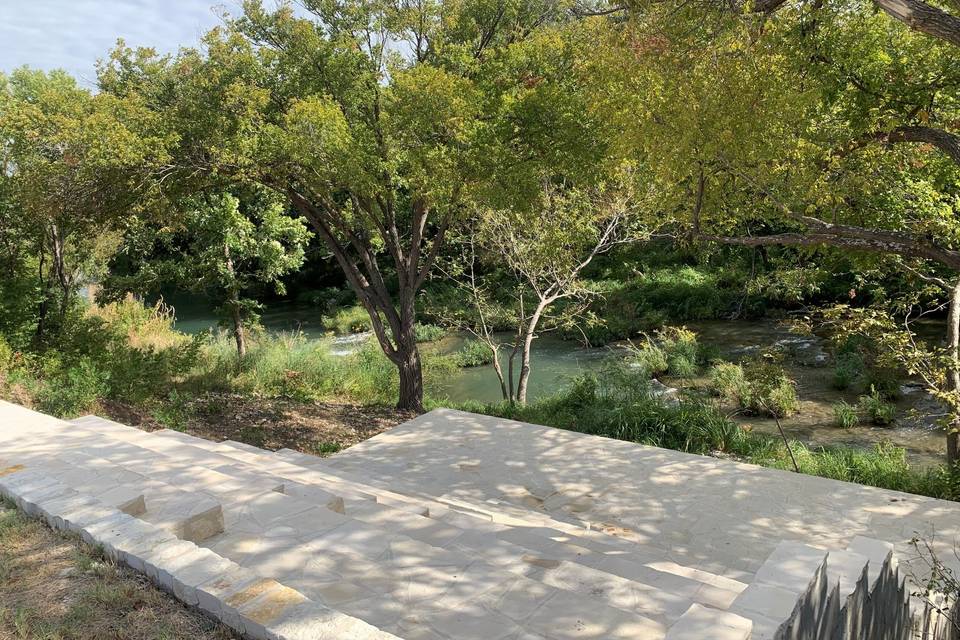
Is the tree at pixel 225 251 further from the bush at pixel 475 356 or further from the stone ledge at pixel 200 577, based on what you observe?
the stone ledge at pixel 200 577

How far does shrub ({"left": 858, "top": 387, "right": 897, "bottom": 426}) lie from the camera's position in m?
10.6

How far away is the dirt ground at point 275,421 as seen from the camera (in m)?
8.95

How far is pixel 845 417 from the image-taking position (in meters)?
10.6

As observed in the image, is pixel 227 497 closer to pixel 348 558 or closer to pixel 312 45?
pixel 348 558

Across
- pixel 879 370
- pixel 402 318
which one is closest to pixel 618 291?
pixel 879 370

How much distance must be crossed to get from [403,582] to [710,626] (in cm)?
144

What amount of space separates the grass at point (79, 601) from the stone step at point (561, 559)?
136 cm

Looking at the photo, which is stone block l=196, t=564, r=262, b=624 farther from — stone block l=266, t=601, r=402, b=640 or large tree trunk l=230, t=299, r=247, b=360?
large tree trunk l=230, t=299, r=247, b=360

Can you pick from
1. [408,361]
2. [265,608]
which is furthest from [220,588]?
[408,361]

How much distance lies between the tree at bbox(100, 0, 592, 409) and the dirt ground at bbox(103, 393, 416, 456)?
9.99 ft

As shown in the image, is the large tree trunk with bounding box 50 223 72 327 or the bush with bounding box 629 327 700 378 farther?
the bush with bounding box 629 327 700 378

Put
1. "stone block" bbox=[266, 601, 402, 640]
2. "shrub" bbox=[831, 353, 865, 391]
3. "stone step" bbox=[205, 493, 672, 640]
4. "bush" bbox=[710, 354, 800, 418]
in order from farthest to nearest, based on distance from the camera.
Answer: "shrub" bbox=[831, 353, 865, 391], "bush" bbox=[710, 354, 800, 418], "stone step" bbox=[205, 493, 672, 640], "stone block" bbox=[266, 601, 402, 640]

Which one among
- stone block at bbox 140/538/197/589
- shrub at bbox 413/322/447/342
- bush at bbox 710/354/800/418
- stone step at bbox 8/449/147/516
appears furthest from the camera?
shrub at bbox 413/322/447/342

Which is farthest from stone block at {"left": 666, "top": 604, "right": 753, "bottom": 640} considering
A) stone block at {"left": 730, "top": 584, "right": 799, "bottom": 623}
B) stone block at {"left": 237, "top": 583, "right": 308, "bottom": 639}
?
stone block at {"left": 237, "top": 583, "right": 308, "bottom": 639}
